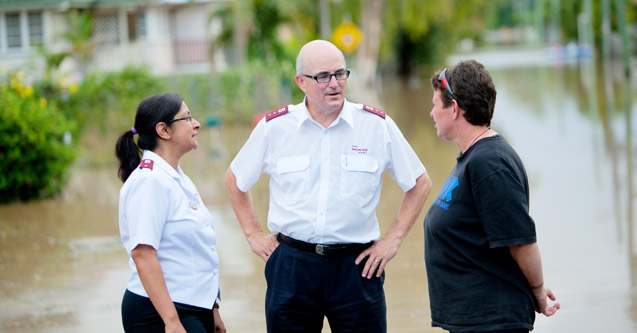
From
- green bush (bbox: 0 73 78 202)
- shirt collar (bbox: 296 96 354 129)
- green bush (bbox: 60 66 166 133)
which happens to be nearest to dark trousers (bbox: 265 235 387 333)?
shirt collar (bbox: 296 96 354 129)

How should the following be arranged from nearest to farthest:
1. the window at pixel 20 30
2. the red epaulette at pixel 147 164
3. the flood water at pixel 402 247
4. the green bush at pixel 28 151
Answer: the red epaulette at pixel 147 164 → the flood water at pixel 402 247 → the green bush at pixel 28 151 → the window at pixel 20 30

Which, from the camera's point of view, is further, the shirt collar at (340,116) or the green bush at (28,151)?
the green bush at (28,151)

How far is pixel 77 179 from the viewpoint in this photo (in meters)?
14.7

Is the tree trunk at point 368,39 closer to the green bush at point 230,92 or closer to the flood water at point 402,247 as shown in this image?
the green bush at point 230,92

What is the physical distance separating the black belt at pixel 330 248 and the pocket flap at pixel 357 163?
372 mm

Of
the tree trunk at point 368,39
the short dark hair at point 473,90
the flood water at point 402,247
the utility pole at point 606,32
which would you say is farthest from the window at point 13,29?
the short dark hair at point 473,90

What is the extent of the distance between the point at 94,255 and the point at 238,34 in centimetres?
2223

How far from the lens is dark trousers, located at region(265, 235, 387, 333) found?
3.84 meters

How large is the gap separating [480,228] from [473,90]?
571 millimetres

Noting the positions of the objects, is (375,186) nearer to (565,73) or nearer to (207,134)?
(207,134)

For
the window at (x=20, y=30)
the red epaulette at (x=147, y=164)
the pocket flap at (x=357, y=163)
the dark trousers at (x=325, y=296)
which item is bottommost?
the dark trousers at (x=325, y=296)

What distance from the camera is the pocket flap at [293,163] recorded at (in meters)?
3.91

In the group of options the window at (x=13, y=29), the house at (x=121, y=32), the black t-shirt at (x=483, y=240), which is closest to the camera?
the black t-shirt at (x=483, y=240)

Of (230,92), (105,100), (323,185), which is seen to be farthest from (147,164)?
(230,92)
